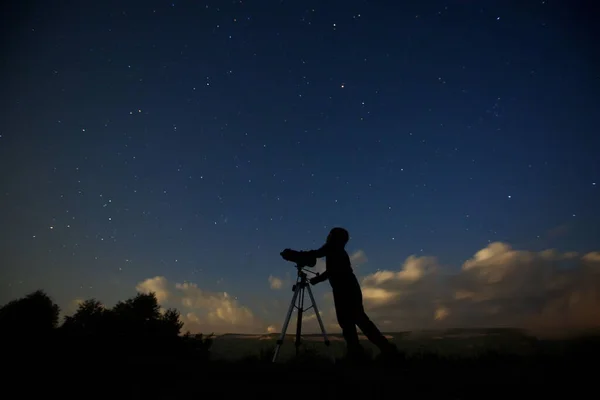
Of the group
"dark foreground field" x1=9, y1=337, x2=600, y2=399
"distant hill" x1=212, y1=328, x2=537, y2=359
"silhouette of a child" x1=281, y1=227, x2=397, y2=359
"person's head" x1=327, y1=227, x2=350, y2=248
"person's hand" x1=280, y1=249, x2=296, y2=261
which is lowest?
"distant hill" x1=212, y1=328, x2=537, y2=359

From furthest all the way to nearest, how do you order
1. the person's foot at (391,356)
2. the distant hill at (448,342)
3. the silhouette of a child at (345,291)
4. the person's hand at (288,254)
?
the distant hill at (448,342) → the person's hand at (288,254) → the silhouette of a child at (345,291) → the person's foot at (391,356)

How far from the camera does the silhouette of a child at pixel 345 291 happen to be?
4.59 metres

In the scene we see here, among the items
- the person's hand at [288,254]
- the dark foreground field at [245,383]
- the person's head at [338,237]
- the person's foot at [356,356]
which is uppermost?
the person's head at [338,237]

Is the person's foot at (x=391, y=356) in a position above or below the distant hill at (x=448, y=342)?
above

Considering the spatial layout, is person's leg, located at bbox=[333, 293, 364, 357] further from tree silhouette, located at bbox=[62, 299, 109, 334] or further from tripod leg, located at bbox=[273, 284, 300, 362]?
tree silhouette, located at bbox=[62, 299, 109, 334]

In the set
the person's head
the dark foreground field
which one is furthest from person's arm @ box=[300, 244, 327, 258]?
the dark foreground field

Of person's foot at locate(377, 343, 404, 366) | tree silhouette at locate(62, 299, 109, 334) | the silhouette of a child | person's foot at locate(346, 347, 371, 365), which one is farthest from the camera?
tree silhouette at locate(62, 299, 109, 334)

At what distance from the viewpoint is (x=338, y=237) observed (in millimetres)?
5160

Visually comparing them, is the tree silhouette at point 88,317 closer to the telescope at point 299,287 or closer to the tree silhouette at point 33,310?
the tree silhouette at point 33,310

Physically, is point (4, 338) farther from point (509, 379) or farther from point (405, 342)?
point (405, 342)

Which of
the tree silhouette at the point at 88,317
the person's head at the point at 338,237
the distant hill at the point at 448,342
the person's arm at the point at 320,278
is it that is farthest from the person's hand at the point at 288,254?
the tree silhouette at the point at 88,317

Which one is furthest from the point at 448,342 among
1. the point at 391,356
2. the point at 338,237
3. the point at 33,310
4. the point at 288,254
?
the point at 33,310

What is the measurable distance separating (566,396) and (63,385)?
13.7 feet

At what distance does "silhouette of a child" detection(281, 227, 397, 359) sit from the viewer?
4.59m
